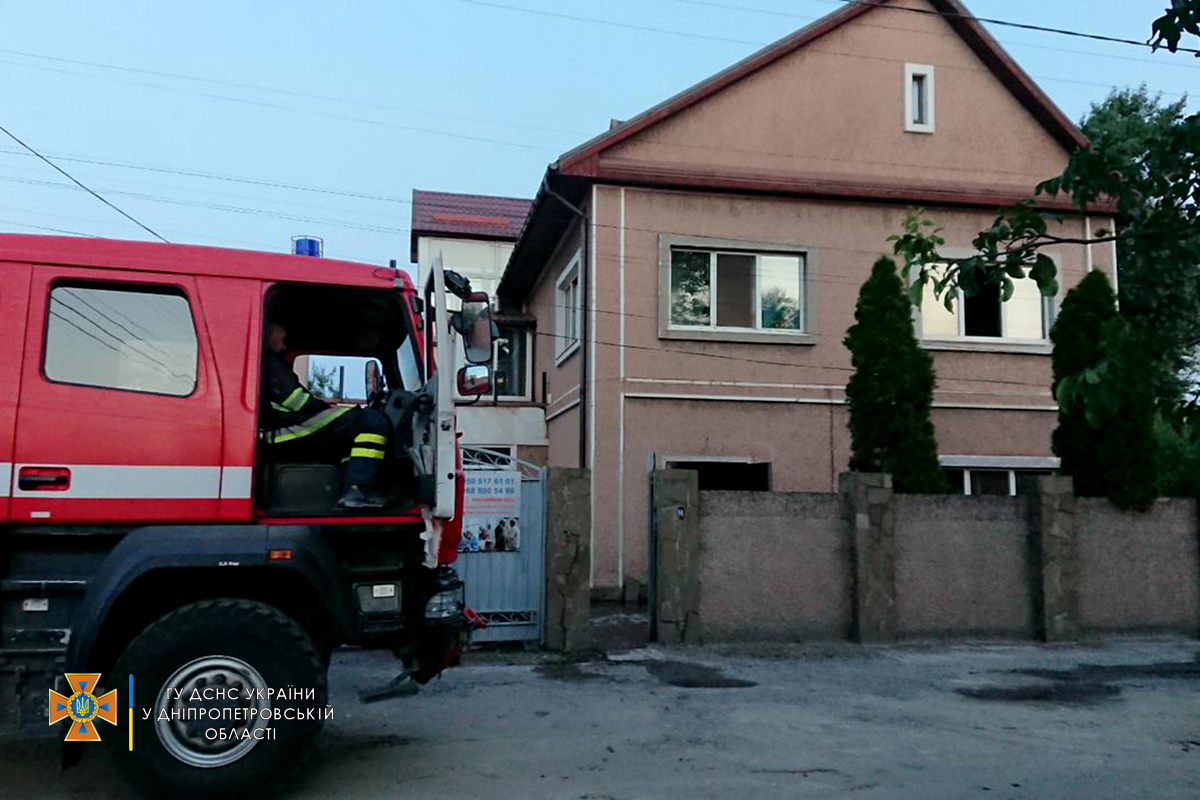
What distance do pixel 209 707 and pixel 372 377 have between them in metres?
2.32

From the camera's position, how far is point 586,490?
9.76 m

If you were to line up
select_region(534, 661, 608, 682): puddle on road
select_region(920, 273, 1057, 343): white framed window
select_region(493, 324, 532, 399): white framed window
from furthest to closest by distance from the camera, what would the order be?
select_region(493, 324, 532, 399): white framed window, select_region(920, 273, 1057, 343): white framed window, select_region(534, 661, 608, 682): puddle on road

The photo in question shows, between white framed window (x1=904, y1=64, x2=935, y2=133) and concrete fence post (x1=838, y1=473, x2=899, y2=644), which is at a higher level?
white framed window (x1=904, y1=64, x2=935, y2=133)

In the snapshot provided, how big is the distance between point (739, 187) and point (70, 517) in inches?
428

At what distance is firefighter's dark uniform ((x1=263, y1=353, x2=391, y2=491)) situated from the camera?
17.7ft

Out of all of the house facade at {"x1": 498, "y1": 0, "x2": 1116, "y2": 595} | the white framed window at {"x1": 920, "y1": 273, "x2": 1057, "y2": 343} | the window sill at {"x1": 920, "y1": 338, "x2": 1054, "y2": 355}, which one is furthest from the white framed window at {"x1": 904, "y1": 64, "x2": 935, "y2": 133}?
the window sill at {"x1": 920, "y1": 338, "x2": 1054, "y2": 355}

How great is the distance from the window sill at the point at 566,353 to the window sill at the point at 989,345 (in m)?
5.09

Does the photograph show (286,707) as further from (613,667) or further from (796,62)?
(796,62)

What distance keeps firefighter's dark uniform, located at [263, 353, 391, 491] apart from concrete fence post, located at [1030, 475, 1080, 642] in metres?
8.12

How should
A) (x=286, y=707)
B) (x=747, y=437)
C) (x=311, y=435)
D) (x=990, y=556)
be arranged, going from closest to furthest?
1. (x=286, y=707)
2. (x=311, y=435)
3. (x=990, y=556)
4. (x=747, y=437)

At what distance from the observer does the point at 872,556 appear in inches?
409

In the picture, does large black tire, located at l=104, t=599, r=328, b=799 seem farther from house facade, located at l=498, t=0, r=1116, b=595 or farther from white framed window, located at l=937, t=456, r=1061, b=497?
white framed window, located at l=937, t=456, r=1061, b=497

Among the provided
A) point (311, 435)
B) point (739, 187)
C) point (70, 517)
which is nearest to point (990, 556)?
point (739, 187)

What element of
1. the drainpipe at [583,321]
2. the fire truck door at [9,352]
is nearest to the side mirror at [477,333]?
the fire truck door at [9,352]
